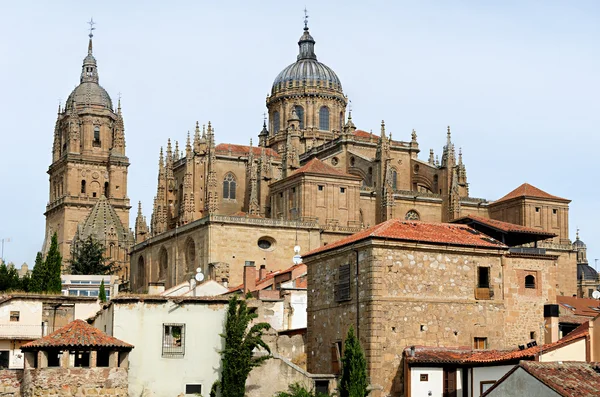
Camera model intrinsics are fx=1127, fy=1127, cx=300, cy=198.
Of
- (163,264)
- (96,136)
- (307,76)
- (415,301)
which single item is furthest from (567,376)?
(96,136)

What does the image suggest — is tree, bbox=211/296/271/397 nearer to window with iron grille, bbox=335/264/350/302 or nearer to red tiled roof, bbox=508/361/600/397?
window with iron grille, bbox=335/264/350/302

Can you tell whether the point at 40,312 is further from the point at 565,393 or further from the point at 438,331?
the point at 565,393

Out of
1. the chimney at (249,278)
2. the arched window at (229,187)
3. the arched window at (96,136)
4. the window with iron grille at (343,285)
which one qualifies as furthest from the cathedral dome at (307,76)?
the window with iron grille at (343,285)

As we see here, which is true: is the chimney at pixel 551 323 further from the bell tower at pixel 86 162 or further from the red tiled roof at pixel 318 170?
the bell tower at pixel 86 162

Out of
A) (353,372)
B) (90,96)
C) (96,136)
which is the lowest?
(353,372)

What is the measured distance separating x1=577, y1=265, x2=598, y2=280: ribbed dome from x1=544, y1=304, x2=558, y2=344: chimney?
301 feet

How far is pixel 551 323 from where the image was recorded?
1613 inches

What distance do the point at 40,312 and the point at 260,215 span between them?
37.1m

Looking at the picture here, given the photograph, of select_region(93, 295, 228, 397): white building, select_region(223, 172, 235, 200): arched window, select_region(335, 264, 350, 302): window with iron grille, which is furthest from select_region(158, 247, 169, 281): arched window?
select_region(93, 295, 228, 397): white building

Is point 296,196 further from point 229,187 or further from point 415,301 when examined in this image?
point 415,301

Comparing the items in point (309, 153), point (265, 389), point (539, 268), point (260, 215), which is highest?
point (309, 153)

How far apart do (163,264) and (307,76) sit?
28.0 meters

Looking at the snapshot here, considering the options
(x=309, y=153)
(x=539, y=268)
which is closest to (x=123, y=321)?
(x=539, y=268)

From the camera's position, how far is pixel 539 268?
42.2 meters
